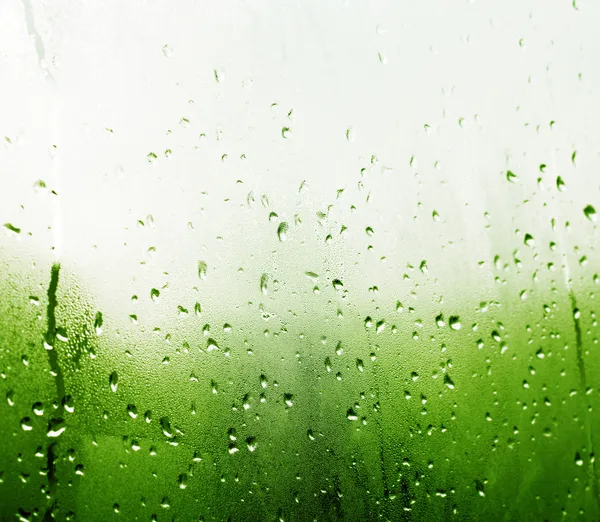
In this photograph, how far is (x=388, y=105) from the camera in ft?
3.57

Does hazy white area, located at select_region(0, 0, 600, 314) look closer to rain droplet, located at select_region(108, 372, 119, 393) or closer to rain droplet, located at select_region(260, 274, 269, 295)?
rain droplet, located at select_region(260, 274, 269, 295)

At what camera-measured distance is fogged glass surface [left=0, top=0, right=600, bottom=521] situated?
3.00 ft

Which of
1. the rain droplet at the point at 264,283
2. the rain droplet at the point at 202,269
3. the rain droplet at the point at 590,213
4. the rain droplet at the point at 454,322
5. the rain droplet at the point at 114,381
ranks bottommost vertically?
the rain droplet at the point at 114,381

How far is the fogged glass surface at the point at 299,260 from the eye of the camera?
91 centimetres

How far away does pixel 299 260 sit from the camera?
102 centimetres

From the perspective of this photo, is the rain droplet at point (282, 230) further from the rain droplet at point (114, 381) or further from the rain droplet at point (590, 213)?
the rain droplet at point (590, 213)

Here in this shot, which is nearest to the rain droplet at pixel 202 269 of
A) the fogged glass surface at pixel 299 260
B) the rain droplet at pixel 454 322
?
the fogged glass surface at pixel 299 260

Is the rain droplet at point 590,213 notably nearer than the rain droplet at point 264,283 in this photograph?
No

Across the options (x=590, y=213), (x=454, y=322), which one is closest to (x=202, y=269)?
(x=454, y=322)

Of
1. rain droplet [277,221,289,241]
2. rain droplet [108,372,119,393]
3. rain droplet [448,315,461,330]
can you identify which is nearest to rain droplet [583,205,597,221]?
rain droplet [448,315,461,330]

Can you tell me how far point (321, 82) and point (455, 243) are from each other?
1.63 feet

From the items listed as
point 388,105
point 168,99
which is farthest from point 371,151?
point 168,99

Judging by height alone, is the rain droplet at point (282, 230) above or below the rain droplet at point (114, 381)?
above

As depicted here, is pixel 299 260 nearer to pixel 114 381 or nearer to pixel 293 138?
pixel 293 138
